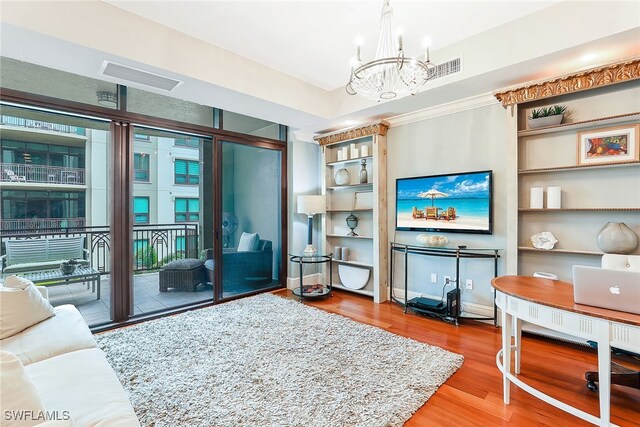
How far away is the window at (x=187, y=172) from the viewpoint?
3877 mm

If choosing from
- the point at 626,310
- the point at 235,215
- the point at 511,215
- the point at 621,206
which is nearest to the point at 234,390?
the point at 626,310

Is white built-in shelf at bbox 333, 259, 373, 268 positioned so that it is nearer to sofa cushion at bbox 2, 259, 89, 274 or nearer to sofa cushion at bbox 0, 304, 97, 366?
sofa cushion at bbox 0, 304, 97, 366

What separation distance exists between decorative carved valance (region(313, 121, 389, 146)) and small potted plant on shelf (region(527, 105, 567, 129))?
177 centimetres

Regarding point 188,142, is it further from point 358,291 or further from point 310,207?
point 358,291

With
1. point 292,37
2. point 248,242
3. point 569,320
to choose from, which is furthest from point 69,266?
point 569,320

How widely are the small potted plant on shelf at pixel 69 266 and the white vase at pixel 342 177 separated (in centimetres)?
357

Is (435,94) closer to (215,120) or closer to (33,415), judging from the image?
(215,120)

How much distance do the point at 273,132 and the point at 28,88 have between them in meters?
2.90

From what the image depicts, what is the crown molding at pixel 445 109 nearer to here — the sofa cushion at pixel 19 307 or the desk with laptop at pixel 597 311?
the desk with laptop at pixel 597 311

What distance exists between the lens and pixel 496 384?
85.8 inches

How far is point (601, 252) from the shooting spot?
2.63 m

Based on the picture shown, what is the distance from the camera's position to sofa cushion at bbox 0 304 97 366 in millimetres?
1657

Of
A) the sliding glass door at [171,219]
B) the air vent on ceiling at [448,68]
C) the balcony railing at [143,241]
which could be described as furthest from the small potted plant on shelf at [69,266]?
the air vent on ceiling at [448,68]

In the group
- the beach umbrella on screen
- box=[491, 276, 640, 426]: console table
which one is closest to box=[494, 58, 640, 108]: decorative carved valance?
the beach umbrella on screen
